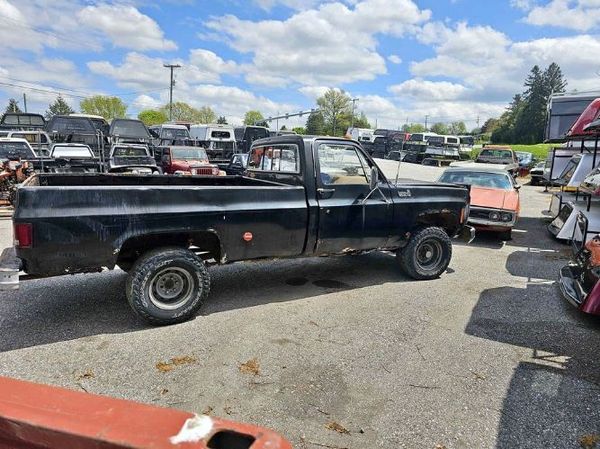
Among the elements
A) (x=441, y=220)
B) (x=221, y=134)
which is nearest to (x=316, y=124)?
(x=221, y=134)

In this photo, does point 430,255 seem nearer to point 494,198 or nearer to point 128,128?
point 494,198

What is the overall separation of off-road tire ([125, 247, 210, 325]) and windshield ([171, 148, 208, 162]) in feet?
42.1

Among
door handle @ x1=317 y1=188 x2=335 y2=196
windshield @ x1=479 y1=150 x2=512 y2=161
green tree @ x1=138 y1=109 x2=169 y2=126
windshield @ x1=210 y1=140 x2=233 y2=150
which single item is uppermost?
green tree @ x1=138 y1=109 x2=169 y2=126

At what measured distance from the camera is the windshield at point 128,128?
64.0 feet

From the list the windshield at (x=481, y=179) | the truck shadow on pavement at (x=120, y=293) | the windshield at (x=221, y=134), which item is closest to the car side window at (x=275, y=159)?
the truck shadow on pavement at (x=120, y=293)

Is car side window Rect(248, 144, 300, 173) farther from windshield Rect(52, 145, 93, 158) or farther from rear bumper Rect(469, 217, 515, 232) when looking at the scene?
windshield Rect(52, 145, 93, 158)

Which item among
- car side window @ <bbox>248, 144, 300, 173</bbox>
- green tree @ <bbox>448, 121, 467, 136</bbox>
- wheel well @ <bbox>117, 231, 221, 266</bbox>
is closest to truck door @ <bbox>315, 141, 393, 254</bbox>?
car side window @ <bbox>248, 144, 300, 173</bbox>

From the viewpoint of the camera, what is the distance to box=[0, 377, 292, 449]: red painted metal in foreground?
1420mm

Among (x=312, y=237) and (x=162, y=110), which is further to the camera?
(x=162, y=110)

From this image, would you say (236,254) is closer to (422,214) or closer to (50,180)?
(50,180)

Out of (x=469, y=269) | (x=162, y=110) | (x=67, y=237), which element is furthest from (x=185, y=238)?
(x=162, y=110)

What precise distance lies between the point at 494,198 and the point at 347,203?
508 centimetres

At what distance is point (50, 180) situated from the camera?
200 inches

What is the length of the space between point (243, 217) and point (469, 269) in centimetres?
→ 406
